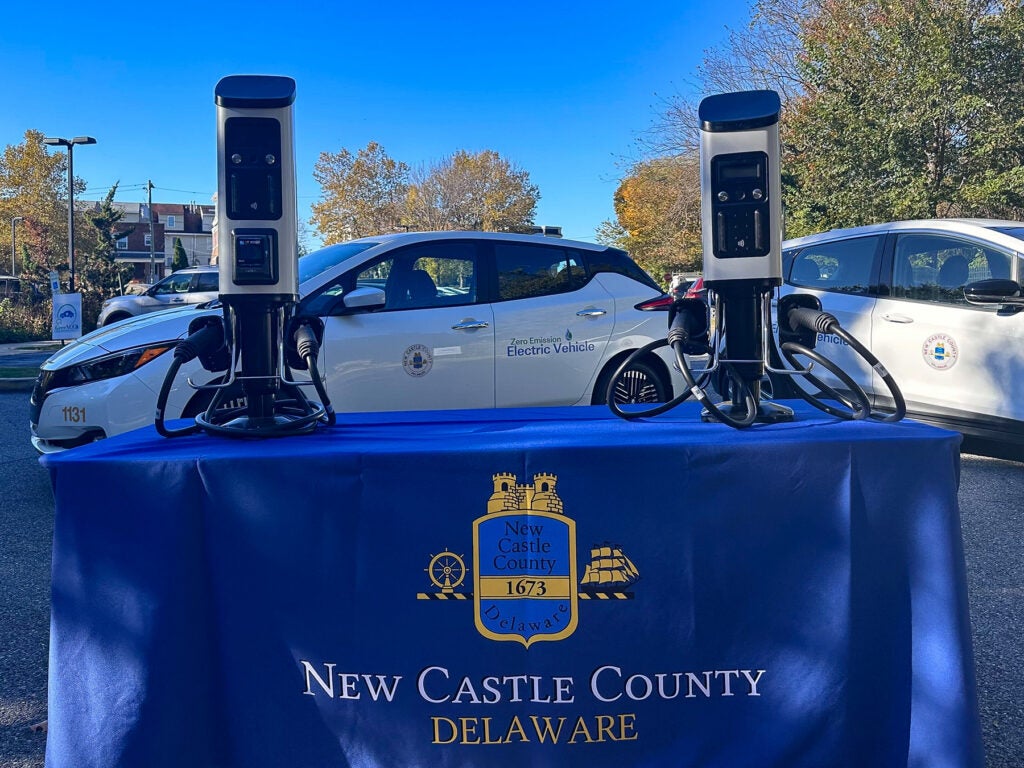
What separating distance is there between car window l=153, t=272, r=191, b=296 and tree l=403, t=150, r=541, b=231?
1089 inches

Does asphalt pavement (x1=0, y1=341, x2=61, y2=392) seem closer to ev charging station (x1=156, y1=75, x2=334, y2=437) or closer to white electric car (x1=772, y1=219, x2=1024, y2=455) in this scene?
white electric car (x1=772, y1=219, x2=1024, y2=455)

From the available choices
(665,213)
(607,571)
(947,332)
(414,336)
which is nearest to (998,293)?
(947,332)

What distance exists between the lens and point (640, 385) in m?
6.59

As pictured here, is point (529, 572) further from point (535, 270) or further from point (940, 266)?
point (940, 266)

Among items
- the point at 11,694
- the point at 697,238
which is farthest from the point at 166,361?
the point at 697,238

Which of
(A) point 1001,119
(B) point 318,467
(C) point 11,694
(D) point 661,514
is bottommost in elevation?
(C) point 11,694

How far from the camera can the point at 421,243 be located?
6219 millimetres

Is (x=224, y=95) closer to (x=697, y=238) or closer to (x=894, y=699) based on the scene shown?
(x=894, y=699)

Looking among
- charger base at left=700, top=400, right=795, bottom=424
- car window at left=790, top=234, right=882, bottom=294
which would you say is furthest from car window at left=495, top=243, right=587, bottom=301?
charger base at left=700, top=400, right=795, bottom=424

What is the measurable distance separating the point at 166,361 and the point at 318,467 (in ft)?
11.2

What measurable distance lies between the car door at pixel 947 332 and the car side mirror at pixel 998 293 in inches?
3.4

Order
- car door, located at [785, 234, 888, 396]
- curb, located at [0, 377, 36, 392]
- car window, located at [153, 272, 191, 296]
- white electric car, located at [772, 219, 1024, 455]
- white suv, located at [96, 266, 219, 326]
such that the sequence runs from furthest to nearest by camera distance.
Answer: car window, located at [153, 272, 191, 296], white suv, located at [96, 266, 219, 326], curb, located at [0, 377, 36, 392], car door, located at [785, 234, 888, 396], white electric car, located at [772, 219, 1024, 455]

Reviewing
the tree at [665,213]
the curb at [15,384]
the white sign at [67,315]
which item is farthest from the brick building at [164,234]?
the curb at [15,384]

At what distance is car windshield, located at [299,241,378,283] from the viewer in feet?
19.5
